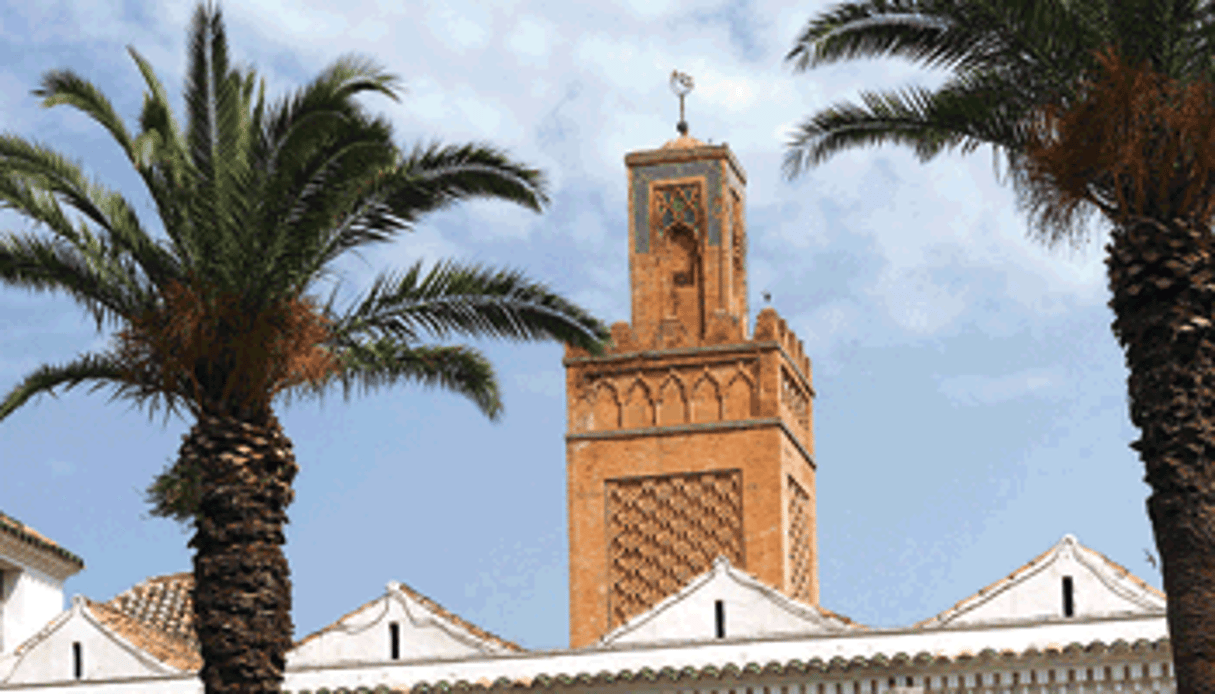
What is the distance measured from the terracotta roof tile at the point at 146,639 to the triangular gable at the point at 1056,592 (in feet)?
28.9

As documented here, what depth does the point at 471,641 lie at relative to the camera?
82.0ft

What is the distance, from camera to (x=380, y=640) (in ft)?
82.9

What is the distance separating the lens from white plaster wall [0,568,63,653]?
29562mm

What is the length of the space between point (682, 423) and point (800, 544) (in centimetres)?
277

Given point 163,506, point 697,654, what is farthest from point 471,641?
point 163,506

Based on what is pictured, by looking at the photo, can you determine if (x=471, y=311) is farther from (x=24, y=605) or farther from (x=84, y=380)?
(x=24, y=605)

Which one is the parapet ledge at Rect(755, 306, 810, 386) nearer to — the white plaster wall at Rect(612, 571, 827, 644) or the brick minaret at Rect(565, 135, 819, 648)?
the brick minaret at Rect(565, 135, 819, 648)

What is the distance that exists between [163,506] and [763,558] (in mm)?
15704

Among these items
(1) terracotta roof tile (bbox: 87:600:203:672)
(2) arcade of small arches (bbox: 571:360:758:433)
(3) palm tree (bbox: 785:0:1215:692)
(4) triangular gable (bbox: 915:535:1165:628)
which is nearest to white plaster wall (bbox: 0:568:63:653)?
(1) terracotta roof tile (bbox: 87:600:203:672)

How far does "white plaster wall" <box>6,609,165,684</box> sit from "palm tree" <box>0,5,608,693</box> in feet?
27.0

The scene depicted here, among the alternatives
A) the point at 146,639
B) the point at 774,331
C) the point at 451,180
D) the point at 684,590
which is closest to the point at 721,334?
the point at 774,331

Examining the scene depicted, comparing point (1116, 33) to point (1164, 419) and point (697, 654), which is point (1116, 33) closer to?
point (1164, 419)

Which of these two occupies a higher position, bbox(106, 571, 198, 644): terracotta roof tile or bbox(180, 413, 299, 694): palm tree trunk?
bbox(106, 571, 198, 644): terracotta roof tile

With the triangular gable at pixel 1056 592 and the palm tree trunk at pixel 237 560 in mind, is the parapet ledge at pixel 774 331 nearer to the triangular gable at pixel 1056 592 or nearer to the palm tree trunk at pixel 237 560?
the triangular gable at pixel 1056 592
